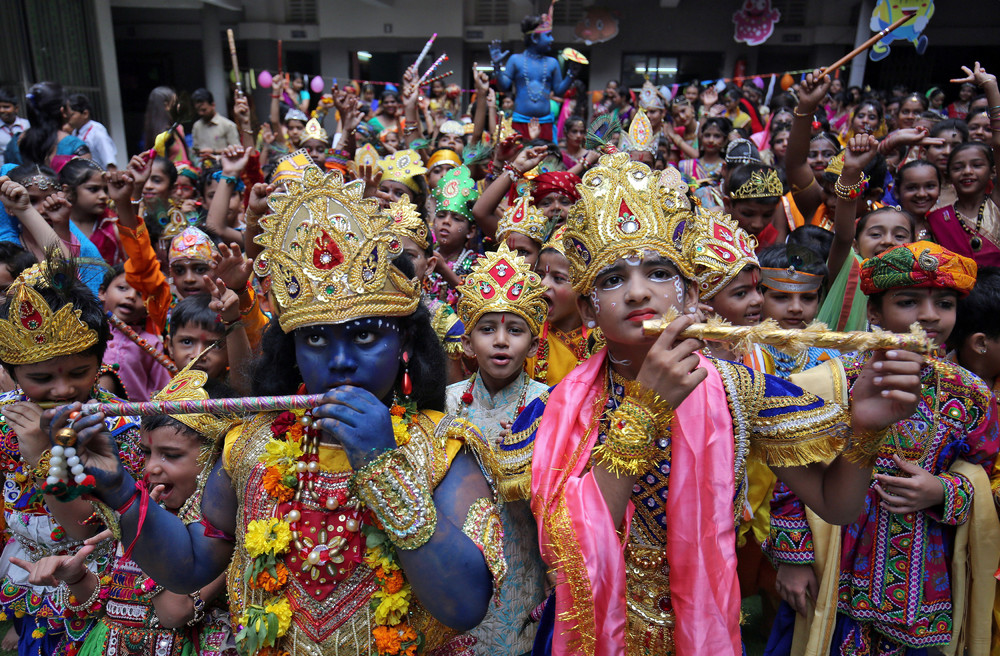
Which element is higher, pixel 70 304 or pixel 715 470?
pixel 70 304

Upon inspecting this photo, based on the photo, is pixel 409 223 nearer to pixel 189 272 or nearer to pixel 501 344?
pixel 501 344

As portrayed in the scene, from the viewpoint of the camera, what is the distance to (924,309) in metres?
2.86

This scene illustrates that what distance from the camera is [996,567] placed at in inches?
108

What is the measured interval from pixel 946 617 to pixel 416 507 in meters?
2.33

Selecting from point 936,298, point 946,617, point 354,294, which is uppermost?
point 354,294

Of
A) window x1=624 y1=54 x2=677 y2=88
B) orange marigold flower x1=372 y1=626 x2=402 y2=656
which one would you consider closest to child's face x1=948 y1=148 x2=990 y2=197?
orange marigold flower x1=372 y1=626 x2=402 y2=656

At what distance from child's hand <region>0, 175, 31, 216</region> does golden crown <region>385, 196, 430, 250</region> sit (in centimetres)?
261

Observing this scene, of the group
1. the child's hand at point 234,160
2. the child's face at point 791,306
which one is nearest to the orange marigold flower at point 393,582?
the child's face at point 791,306

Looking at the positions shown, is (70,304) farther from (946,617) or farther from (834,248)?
(834,248)

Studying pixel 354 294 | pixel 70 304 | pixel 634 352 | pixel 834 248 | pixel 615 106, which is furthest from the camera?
pixel 615 106

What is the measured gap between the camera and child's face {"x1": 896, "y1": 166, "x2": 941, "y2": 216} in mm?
5097

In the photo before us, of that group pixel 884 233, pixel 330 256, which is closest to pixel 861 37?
pixel 884 233

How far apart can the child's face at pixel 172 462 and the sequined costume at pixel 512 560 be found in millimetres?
1260

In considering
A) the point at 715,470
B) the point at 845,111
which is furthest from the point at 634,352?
the point at 845,111
